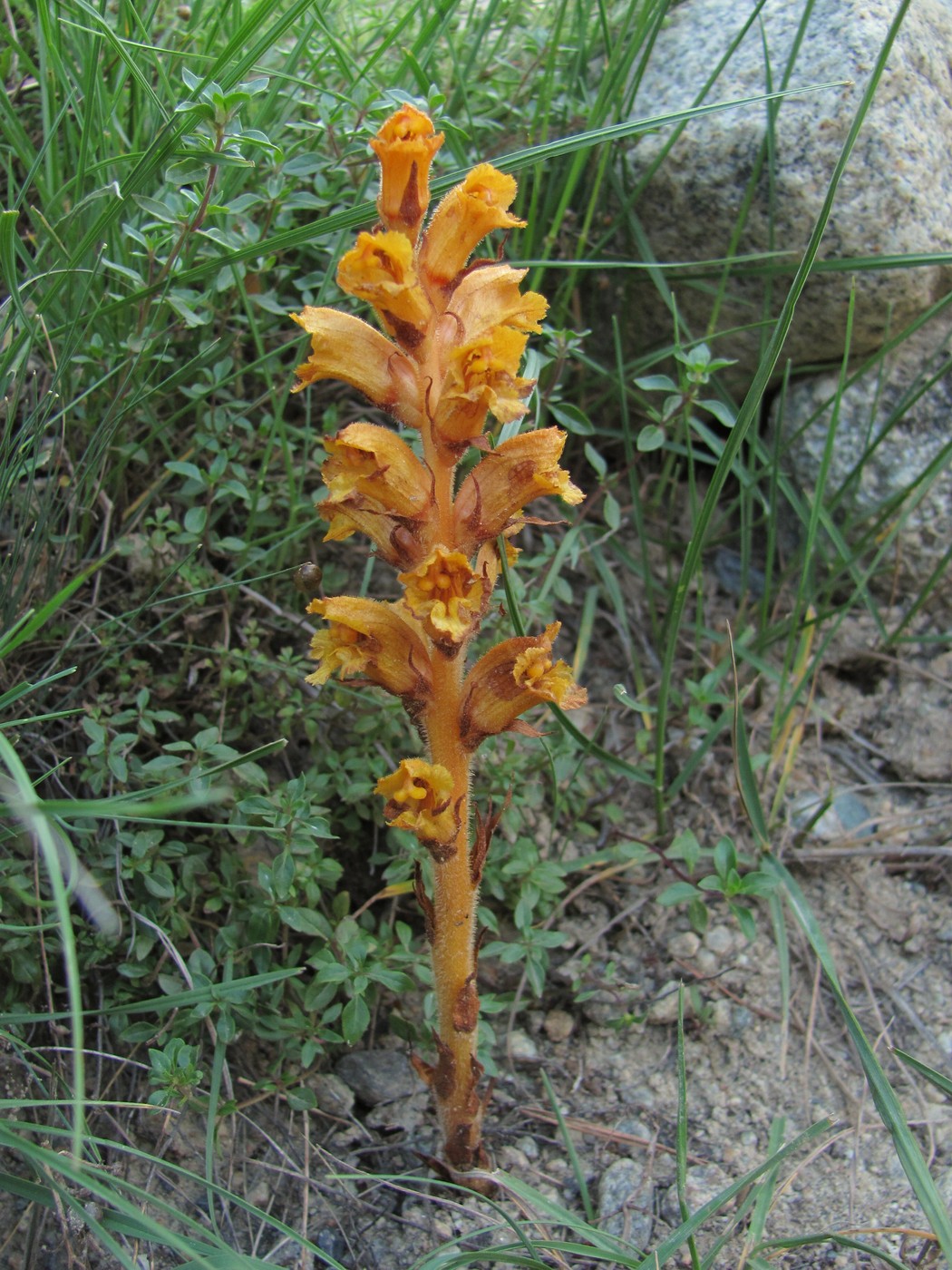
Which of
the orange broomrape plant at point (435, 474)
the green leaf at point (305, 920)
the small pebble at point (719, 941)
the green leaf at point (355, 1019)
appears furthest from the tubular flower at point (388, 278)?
the small pebble at point (719, 941)

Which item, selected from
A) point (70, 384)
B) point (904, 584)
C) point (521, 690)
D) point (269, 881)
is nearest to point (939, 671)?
point (904, 584)

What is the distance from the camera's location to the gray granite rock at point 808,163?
2943 mm

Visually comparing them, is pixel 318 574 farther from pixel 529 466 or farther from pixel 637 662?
pixel 637 662

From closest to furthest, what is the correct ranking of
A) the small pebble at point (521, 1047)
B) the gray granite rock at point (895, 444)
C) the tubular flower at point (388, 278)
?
the tubular flower at point (388, 278) → the small pebble at point (521, 1047) → the gray granite rock at point (895, 444)

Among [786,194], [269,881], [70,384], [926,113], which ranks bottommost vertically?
[269,881]

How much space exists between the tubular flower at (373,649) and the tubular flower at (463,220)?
63 cm

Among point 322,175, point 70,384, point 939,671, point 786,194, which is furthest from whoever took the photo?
point 939,671

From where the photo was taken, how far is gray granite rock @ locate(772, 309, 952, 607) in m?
3.20

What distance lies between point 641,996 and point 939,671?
1441 millimetres

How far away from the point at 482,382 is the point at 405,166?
41cm

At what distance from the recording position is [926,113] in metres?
3.00

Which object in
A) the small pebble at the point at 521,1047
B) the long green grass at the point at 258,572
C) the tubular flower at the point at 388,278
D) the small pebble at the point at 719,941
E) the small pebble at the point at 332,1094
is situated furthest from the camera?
the small pebble at the point at 719,941

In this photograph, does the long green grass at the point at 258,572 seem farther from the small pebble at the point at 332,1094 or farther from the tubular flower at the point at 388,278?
the tubular flower at the point at 388,278

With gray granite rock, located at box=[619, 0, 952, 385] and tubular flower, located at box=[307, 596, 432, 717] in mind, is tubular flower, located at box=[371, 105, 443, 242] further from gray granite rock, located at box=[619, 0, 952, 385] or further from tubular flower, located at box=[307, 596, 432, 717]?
gray granite rock, located at box=[619, 0, 952, 385]
